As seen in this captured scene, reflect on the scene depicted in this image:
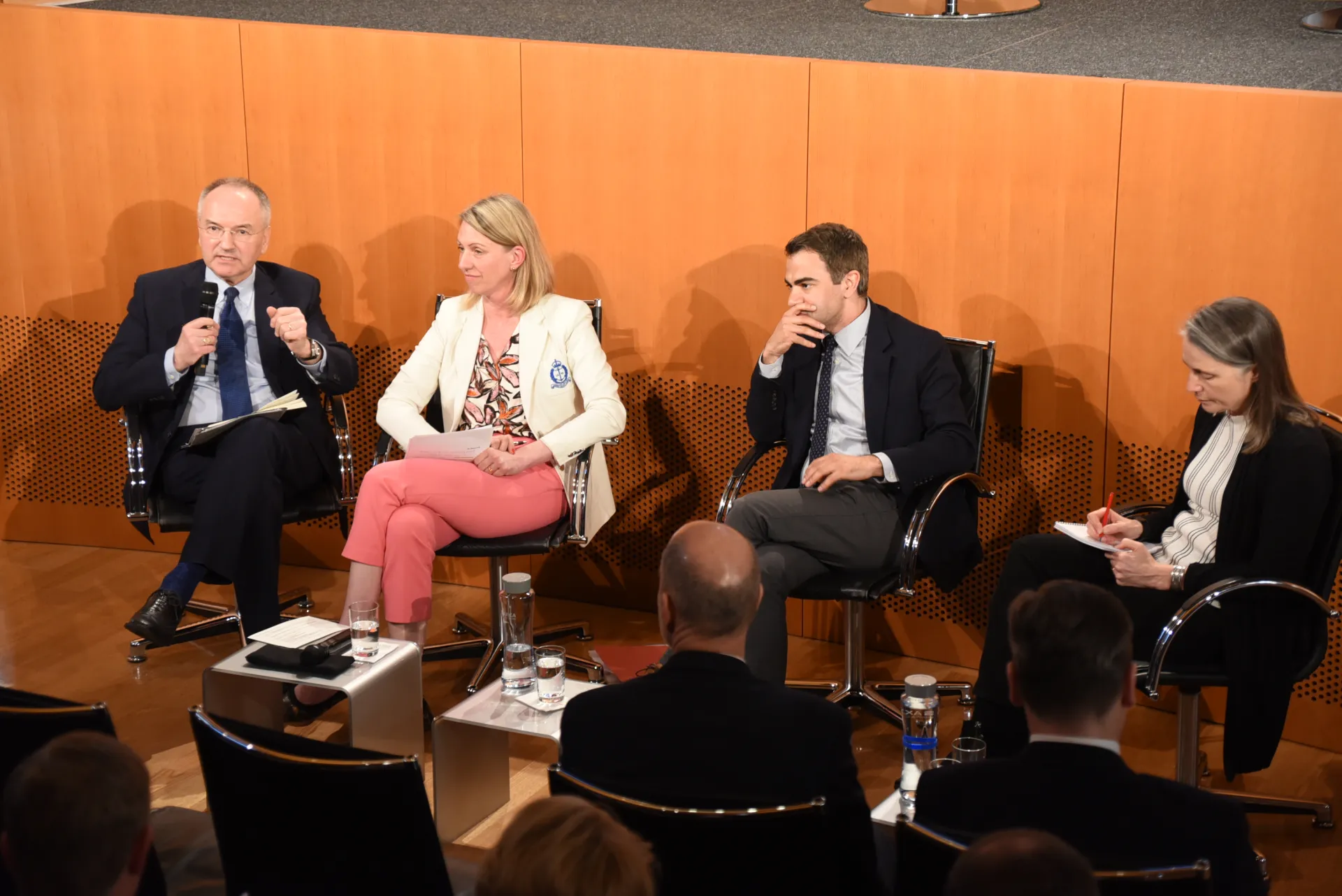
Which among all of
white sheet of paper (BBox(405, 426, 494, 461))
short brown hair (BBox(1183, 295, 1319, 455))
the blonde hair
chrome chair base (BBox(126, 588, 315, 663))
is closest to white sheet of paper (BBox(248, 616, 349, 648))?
white sheet of paper (BBox(405, 426, 494, 461))

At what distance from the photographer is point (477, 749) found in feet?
12.4

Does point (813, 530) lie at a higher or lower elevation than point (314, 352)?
lower

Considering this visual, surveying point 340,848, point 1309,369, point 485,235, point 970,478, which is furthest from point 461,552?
point 1309,369

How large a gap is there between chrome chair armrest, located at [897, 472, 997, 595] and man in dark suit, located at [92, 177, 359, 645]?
6.05 feet

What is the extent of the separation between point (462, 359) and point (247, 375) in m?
0.72

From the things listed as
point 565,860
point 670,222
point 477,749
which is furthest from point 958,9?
point 565,860

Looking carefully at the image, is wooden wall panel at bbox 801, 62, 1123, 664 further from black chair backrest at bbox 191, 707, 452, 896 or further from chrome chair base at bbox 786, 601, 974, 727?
black chair backrest at bbox 191, 707, 452, 896

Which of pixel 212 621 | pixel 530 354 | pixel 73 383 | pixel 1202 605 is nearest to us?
pixel 1202 605

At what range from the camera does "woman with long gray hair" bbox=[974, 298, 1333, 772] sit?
348cm

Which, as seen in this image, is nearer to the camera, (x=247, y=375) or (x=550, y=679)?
(x=550, y=679)

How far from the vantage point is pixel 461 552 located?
174 inches

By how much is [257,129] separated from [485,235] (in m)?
1.29

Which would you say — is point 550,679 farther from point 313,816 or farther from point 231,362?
point 231,362

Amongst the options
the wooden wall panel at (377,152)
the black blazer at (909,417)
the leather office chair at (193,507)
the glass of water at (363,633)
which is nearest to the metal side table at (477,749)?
the glass of water at (363,633)
